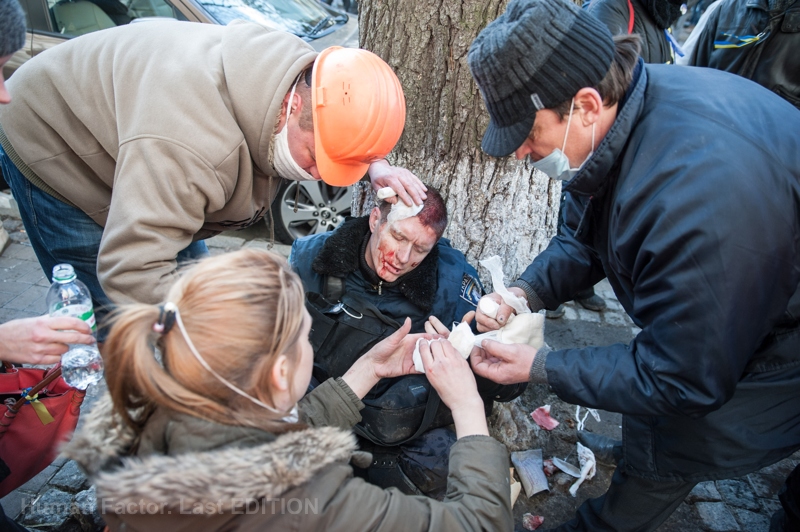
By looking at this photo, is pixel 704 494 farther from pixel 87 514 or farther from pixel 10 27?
pixel 10 27

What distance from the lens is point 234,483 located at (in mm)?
1211

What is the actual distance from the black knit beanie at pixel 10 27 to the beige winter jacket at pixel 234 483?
4.05ft

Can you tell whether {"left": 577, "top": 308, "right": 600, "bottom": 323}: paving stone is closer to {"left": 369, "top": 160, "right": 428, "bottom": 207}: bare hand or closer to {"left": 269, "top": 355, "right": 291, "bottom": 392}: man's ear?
{"left": 369, "top": 160, "right": 428, "bottom": 207}: bare hand

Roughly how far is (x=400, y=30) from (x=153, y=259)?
5.65 feet

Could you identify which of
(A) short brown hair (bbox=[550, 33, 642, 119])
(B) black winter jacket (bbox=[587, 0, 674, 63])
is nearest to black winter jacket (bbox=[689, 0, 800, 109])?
(B) black winter jacket (bbox=[587, 0, 674, 63])

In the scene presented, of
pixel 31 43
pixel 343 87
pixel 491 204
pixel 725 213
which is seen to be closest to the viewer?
pixel 725 213

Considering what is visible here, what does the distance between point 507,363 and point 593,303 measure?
2719 millimetres

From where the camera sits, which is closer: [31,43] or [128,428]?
[128,428]

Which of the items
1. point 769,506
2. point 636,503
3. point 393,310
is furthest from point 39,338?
point 769,506

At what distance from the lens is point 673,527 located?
8.60 feet

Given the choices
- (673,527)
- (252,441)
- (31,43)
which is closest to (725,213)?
(252,441)

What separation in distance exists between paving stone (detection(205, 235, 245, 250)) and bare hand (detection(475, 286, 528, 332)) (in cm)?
338

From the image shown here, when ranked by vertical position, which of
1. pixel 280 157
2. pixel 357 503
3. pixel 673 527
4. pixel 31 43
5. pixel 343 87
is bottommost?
pixel 673 527

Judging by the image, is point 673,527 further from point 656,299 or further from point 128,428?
point 128,428
